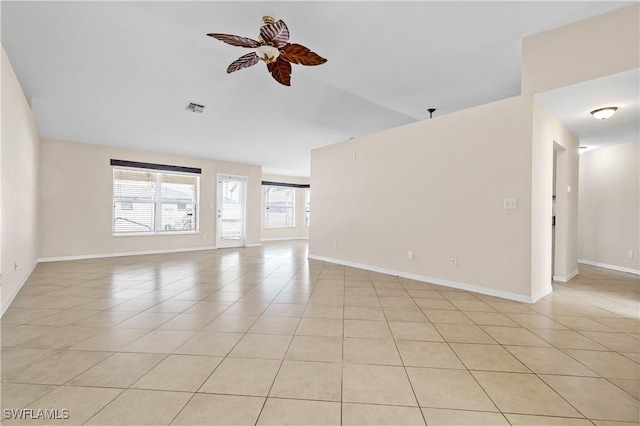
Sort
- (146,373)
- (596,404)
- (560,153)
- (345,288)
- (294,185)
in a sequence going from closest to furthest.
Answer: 1. (596,404)
2. (146,373)
3. (345,288)
4. (560,153)
5. (294,185)

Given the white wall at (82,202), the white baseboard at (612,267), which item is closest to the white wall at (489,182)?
the white baseboard at (612,267)

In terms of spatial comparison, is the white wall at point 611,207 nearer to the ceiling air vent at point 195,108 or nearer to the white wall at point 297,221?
the ceiling air vent at point 195,108

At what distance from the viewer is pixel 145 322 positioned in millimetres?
2463

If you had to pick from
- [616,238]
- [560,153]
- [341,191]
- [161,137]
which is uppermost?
[161,137]

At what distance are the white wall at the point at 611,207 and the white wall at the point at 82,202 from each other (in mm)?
9230

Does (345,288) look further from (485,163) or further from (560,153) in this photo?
(560,153)

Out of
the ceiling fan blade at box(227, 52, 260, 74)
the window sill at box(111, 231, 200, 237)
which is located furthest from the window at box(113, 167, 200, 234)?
the ceiling fan blade at box(227, 52, 260, 74)

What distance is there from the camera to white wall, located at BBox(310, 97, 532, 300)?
125 inches

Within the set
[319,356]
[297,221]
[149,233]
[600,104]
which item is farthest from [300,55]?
[297,221]

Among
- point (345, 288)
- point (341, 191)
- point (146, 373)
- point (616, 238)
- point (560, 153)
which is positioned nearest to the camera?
point (146, 373)

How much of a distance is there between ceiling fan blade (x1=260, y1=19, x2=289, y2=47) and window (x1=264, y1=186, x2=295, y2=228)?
8.02 meters

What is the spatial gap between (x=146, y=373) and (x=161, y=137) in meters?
5.17

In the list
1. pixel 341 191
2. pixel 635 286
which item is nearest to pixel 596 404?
pixel 635 286

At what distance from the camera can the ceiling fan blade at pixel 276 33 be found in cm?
212
